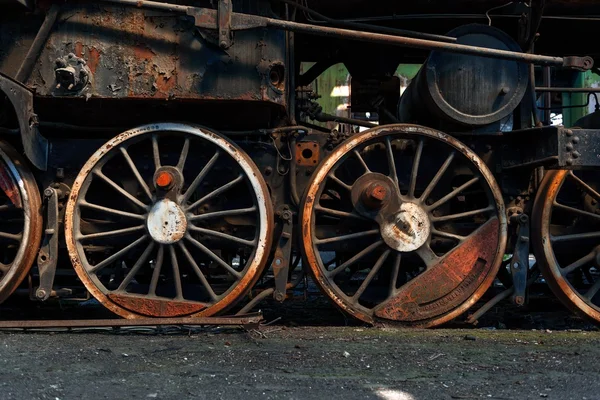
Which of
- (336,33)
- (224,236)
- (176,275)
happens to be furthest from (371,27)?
(176,275)

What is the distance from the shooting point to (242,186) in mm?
5070

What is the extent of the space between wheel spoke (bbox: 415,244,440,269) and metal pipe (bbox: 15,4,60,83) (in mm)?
2935

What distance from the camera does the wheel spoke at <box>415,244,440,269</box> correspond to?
4625mm

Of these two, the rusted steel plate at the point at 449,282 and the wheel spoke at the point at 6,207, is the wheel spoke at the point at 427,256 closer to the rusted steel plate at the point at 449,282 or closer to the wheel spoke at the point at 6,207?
the rusted steel plate at the point at 449,282

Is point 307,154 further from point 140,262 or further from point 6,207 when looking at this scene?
point 6,207

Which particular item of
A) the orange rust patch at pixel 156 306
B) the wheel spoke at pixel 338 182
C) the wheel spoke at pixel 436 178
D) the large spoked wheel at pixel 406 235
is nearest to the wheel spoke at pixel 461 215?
the large spoked wheel at pixel 406 235

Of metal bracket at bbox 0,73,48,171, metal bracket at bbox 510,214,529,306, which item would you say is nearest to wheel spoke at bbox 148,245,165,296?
metal bracket at bbox 0,73,48,171

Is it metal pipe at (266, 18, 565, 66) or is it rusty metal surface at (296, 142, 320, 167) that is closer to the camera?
metal pipe at (266, 18, 565, 66)

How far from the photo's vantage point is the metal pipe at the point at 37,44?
442cm

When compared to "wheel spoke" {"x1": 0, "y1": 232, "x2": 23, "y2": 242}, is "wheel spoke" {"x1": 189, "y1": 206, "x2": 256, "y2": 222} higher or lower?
higher

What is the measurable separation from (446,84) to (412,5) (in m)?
0.74

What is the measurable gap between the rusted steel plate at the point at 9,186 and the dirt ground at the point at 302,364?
35.2 inches

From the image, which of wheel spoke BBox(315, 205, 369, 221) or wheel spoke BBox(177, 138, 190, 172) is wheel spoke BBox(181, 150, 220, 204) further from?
wheel spoke BBox(315, 205, 369, 221)

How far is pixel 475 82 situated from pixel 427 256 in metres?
1.33
